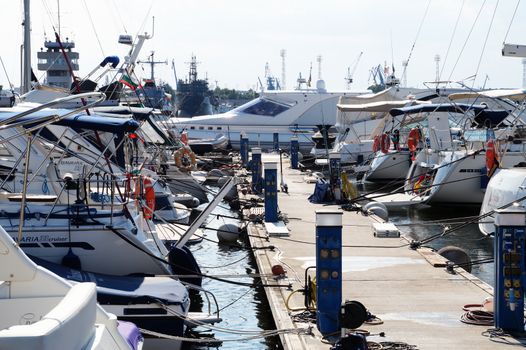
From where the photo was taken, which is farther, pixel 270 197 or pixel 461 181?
pixel 461 181

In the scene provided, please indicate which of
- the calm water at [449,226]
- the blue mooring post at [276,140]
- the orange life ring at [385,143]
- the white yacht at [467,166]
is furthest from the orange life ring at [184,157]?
the blue mooring post at [276,140]

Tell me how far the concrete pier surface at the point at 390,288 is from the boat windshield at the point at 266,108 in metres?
34.8

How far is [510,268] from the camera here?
1144cm

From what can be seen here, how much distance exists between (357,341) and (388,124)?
110ft

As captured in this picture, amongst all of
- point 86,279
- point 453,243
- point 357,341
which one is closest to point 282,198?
point 453,243

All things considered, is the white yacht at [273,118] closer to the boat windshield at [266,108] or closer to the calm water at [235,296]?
the boat windshield at [266,108]

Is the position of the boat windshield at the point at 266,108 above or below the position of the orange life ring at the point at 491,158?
below

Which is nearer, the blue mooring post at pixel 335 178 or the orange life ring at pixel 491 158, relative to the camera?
the orange life ring at pixel 491 158

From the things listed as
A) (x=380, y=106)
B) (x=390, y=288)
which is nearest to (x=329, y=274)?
(x=390, y=288)

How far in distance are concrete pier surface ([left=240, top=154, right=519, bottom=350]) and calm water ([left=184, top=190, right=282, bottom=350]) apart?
1.80 ft

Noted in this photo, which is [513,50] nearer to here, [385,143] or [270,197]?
[270,197]

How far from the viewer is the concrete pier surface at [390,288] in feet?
38.0

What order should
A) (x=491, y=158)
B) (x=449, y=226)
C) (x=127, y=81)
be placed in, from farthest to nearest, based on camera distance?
(x=127, y=81) < (x=449, y=226) < (x=491, y=158)

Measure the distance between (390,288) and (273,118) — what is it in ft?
141
